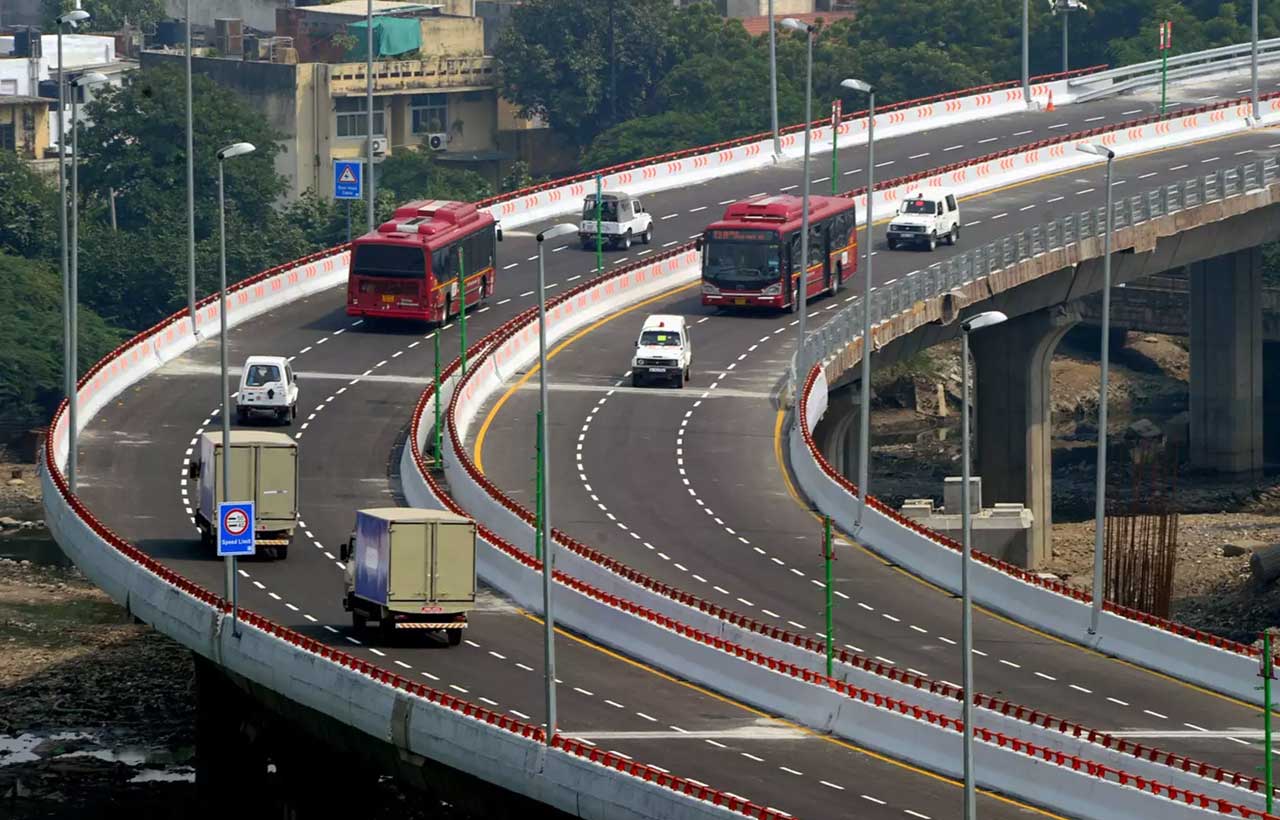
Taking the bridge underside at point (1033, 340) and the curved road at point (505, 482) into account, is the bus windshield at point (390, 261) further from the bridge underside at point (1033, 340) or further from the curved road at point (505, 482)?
the bridge underside at point (1033, 340)

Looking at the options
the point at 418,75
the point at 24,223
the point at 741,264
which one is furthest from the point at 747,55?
the point at 741,264

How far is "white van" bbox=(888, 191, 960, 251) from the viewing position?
113938 millimetres

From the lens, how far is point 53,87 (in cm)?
16775

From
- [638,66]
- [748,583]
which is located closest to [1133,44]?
[638,66]

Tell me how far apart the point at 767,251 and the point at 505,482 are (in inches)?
873

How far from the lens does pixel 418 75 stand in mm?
168500

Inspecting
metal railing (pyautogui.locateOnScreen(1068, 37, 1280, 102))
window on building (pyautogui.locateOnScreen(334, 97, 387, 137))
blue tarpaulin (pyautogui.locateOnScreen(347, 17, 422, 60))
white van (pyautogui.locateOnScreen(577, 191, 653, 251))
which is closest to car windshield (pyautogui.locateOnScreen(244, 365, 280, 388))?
white van (pyautogui.locateOnScreen(577, 191, 653, 251))

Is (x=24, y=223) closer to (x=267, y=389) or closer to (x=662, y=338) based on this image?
(x=662, y=338)

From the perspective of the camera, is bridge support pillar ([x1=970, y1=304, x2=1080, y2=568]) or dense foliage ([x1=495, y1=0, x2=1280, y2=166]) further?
dense foliage ([x1=495, y1=0, x2=1280, y2=166])

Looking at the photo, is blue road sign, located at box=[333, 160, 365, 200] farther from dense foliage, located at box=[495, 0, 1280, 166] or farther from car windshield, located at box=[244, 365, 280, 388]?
dense foliage, located at box=[495, 0, 1280, 166]

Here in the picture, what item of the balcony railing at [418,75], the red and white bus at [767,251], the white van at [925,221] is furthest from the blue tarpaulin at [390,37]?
the red and white bus at [767,251]

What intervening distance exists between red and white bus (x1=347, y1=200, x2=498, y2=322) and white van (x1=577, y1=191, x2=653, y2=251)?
1314 centimetres

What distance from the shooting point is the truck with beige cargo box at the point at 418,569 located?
214 ft

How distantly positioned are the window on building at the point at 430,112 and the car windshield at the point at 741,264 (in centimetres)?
6708
